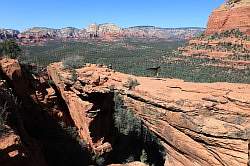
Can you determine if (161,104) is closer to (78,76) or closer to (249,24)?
(78,76)

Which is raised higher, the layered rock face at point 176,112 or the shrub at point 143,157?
the layered rock face at point 176,112

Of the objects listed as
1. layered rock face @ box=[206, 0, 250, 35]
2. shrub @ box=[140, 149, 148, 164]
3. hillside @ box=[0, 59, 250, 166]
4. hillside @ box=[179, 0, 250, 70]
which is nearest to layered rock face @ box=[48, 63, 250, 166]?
hillside @ box=[0, 59, 250, 166]

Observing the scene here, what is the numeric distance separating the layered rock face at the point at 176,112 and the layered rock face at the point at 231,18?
194ft

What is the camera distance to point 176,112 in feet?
70.9

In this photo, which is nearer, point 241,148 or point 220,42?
point 241,148

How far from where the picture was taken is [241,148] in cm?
1802

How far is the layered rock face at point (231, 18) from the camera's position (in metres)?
83.6

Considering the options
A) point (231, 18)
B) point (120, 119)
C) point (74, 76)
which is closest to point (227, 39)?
point (231, 18)

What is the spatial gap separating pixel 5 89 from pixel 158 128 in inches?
351

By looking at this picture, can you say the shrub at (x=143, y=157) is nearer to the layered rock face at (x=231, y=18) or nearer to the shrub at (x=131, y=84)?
the shrub at (x=131, y=84)

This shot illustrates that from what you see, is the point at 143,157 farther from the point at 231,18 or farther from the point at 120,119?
the point at 231,18

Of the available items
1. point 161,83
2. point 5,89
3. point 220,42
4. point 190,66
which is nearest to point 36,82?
point 5,89

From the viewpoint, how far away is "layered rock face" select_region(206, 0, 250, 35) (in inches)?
3290

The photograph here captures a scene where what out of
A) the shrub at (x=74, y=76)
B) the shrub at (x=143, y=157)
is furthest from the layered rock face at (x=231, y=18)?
the shrub at (x=143, y=157)
